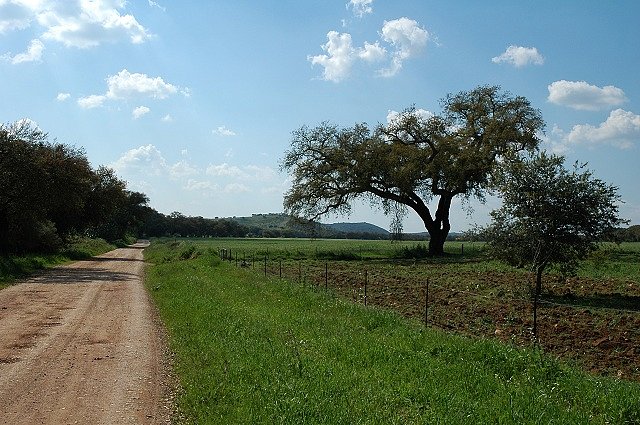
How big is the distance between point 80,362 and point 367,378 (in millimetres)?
5463

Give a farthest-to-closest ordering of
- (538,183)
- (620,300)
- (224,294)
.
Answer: (538,183) < (620,300) < (224,294)

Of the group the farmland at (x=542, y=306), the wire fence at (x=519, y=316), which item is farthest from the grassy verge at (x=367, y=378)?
the farmland at (x=542, y=306)

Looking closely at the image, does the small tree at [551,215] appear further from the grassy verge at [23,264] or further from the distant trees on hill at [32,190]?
the distant trees on hill at [32,190]

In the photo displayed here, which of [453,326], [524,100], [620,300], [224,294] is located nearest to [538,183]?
[620,300]

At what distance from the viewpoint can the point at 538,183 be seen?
22.5 metres

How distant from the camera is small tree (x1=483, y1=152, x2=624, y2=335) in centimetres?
2188

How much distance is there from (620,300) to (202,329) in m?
15.5

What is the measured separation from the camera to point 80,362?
35.0ft

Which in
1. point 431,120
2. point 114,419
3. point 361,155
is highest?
point 431,120

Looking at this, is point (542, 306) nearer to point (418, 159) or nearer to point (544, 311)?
point (544, 311)

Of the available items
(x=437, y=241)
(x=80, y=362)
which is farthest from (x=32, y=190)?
(x=437, y=241)

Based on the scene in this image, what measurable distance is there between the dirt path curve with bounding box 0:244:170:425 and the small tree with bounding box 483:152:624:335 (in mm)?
14261

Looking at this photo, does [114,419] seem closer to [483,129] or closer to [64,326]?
[64,326]

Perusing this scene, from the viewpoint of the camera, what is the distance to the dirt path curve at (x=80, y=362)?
7.80 metres
